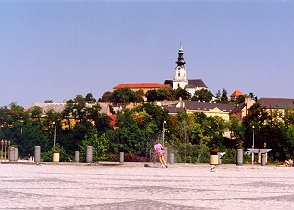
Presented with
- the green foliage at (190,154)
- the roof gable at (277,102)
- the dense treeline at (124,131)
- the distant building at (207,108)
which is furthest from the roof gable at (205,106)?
the green foliage at (190,154)

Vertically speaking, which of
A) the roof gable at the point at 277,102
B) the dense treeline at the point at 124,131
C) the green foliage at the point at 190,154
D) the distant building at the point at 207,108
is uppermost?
the roof gable at the point at 277,102

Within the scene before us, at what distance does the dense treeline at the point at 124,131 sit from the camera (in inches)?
3622

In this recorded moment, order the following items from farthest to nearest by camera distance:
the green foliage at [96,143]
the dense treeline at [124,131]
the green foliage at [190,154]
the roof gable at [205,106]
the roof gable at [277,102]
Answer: the roof gable at [205,106] < the roof gable at [277,102] < the dense treeline at [124,131] < the green foliage at [96,143] < the green foliage at [190,154]

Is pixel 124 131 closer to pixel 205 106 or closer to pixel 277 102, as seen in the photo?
pixel 205 106

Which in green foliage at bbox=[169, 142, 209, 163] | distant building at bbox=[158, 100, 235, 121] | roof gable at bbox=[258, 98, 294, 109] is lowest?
green foliage at bbox=[169, 142, 209, 163]

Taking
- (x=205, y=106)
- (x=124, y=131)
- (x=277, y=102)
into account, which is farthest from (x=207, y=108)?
(x=124, y=131)

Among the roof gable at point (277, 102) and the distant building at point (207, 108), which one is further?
the distant building at point (207, 108)

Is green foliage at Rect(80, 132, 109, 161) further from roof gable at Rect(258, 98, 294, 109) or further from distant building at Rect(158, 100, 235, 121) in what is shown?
roof gable at Rect(258, 98, 294, 109)

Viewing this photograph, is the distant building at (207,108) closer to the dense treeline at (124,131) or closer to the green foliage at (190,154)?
the dense treeline at (124,131)

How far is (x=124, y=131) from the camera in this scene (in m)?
91.8

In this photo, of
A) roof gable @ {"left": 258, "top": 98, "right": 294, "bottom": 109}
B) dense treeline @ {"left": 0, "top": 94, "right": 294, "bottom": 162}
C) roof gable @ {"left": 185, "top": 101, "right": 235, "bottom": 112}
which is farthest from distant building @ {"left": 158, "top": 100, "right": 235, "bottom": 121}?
dense treeline @ {"left": 0, "top": 94, "right": 294, "bottom": 162}

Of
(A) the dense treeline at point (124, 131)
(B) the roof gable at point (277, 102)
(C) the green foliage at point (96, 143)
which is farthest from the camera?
(B) the roof gable at point (277, 102)

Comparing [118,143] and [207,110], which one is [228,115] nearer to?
[207,110]

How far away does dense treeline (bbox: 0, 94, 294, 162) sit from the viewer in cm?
9200
